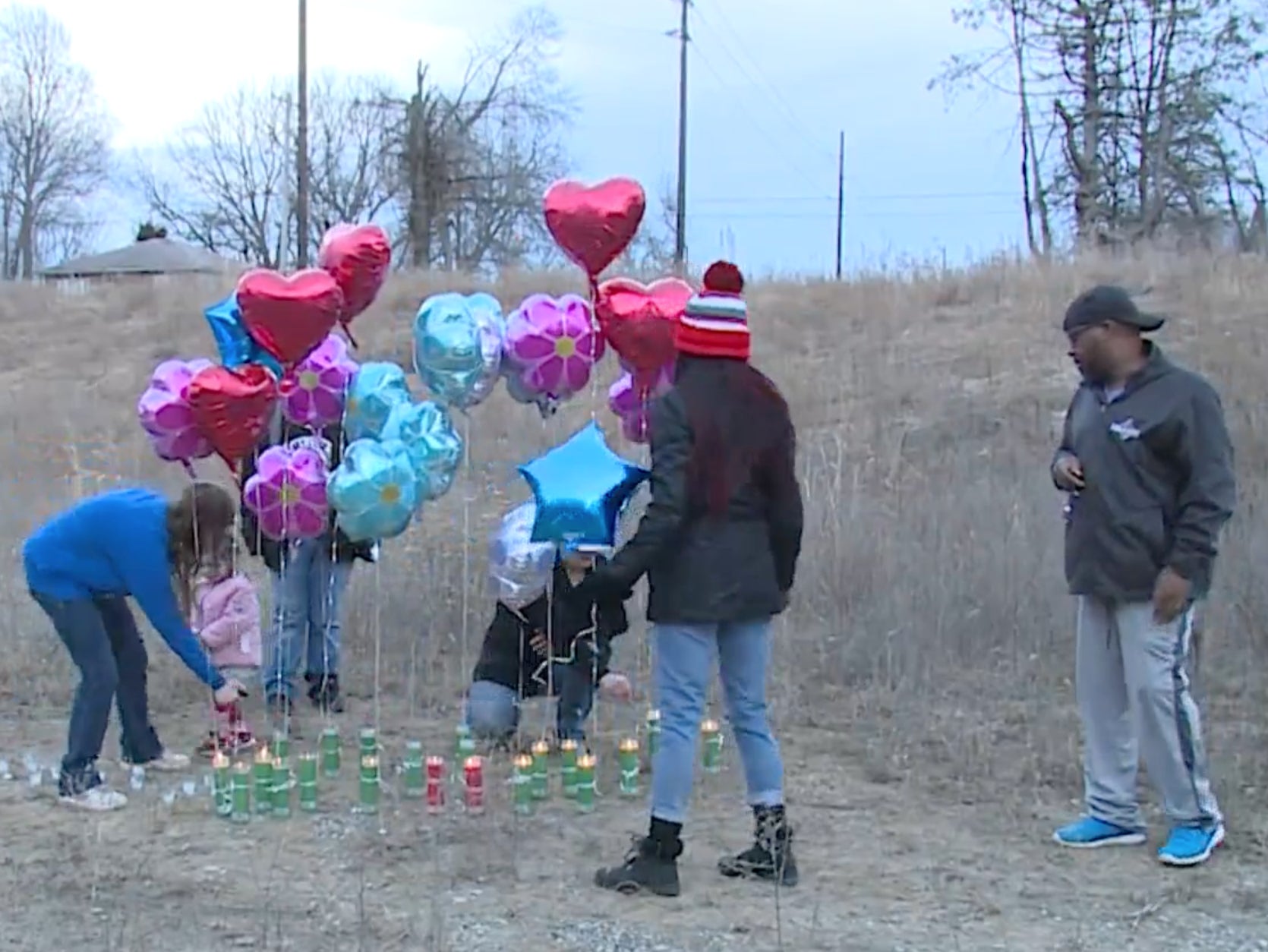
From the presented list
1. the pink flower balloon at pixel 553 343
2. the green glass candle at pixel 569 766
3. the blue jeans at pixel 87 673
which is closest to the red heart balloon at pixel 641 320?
the pink flower balloon at pixel 553 343

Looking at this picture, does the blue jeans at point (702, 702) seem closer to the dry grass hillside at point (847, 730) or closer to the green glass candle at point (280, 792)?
the dry grass hillside at point (847, 730)

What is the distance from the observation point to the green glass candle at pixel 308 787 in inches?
239

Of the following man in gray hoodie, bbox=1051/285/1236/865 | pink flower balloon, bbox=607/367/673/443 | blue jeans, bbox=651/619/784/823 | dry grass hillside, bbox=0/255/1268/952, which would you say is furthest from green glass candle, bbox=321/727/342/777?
man in gray hoodie, bbox=1051/285/1236/865

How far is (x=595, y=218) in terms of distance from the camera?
253 inches

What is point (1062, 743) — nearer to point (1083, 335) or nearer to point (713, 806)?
point (713, 806)

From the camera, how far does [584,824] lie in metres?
5.92

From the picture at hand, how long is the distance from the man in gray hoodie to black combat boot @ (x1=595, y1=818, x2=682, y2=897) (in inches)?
62.5

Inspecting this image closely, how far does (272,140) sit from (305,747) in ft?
176

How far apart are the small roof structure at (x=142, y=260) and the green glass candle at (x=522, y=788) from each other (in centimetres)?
4510

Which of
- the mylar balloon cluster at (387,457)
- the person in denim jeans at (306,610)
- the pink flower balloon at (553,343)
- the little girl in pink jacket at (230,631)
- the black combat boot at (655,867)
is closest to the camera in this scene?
the black combat boot at (655,867)

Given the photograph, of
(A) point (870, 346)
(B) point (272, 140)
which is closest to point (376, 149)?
(B) point (272, 140)

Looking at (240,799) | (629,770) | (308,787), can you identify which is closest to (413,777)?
(308,787)

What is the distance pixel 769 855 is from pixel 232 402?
8.86 ft

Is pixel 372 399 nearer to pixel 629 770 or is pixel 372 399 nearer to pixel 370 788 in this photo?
pixel 370 788
